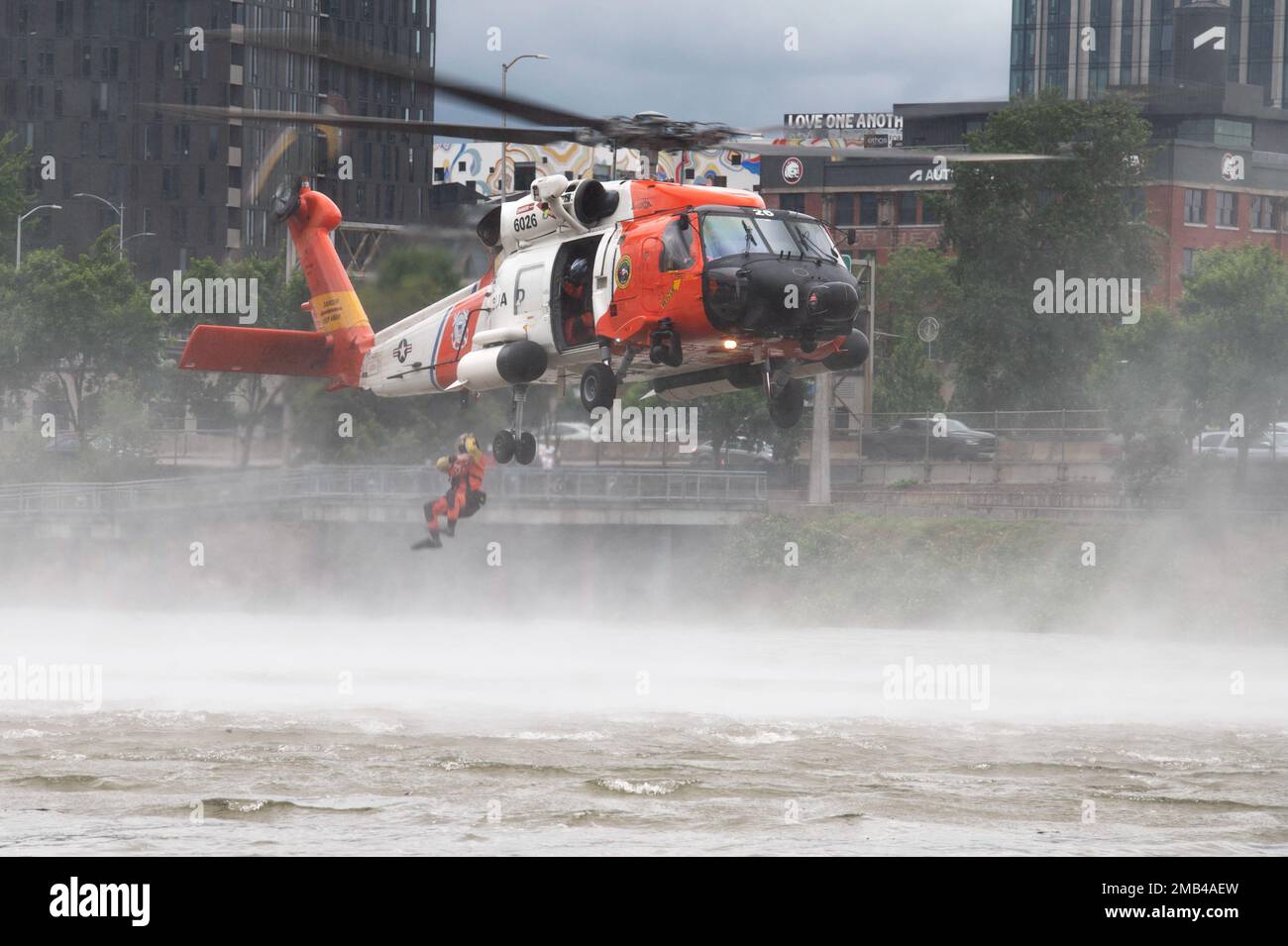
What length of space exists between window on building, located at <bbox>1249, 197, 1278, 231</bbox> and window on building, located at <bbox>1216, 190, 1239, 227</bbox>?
4.92 ft

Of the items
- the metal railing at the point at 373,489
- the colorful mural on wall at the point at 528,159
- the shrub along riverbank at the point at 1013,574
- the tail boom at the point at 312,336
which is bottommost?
the shrub along riverbank at the point at 1013,574

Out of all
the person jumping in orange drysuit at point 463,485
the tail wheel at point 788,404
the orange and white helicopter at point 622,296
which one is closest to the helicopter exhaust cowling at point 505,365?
the orange and white helicopter at point 622,296

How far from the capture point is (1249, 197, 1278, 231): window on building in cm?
10362

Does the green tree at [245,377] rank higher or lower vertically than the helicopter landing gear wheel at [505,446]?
higher

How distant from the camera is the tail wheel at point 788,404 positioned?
22.9 meters

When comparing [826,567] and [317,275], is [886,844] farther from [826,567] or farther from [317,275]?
[826,567]

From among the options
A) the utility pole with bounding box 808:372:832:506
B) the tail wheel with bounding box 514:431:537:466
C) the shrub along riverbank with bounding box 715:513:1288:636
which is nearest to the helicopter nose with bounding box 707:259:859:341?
the tail wheel with bounding box 514:431:537:466

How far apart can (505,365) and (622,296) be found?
2.01m

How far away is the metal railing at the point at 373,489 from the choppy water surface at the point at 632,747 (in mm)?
4226

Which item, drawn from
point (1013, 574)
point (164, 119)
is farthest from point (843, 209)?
point (1013, 574)

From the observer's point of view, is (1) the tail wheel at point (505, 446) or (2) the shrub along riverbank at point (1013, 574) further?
(2) the shrub along riverbank at point (1013, 574)

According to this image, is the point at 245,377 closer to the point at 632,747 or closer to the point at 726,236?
the point at 632,747

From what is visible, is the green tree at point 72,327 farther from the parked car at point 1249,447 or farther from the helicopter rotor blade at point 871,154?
the helicopter rotor blade at point 871,154
